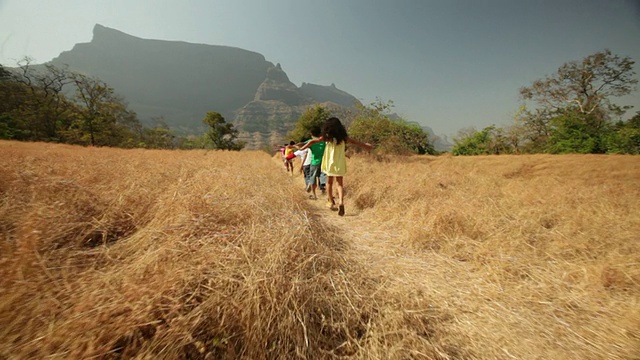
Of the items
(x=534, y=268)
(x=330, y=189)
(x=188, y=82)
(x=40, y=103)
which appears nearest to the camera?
(x=534, y=268)

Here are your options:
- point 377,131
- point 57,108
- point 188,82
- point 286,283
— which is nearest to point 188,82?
point 188,82

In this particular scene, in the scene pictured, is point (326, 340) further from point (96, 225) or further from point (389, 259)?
point (96, 225)

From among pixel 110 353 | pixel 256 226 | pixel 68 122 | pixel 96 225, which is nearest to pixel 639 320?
pixel 256 226

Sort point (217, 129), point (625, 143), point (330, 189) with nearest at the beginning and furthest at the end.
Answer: point (330, 189), point (625, 143), point (217, 129)

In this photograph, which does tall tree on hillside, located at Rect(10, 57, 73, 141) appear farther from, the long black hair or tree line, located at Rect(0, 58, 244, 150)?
the long black hair

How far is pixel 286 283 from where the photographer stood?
4.87ft

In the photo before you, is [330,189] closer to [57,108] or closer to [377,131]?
[377,131]

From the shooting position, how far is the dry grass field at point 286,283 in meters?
1.10

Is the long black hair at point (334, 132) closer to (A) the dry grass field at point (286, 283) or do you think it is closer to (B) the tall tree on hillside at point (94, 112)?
(A) the dry grass field at point (286, 283)

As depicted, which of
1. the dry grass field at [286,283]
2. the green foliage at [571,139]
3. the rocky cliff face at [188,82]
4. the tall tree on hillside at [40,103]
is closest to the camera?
the dry grass field at [286,283]

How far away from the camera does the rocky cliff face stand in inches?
5344

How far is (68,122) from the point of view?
28203mm

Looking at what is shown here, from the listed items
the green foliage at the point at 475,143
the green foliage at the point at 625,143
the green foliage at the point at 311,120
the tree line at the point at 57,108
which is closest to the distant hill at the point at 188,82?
the tree line at the point at 57,108

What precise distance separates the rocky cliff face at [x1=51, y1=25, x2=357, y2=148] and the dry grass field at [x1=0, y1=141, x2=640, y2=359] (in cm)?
11449
